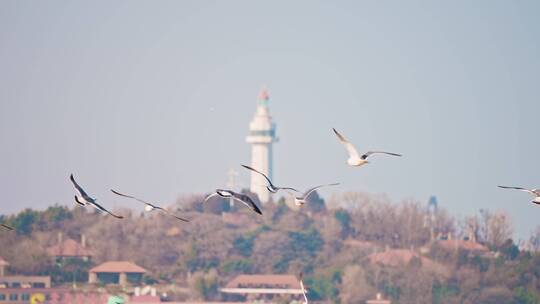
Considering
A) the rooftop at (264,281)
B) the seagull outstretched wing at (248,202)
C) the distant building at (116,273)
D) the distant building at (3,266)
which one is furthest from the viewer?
the rooftop at (264,281)

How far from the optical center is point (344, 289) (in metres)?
124

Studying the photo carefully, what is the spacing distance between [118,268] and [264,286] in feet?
39.0

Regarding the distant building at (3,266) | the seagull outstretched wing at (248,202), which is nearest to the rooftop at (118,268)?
the distant building at (3,266)

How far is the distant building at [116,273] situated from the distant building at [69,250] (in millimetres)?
1761

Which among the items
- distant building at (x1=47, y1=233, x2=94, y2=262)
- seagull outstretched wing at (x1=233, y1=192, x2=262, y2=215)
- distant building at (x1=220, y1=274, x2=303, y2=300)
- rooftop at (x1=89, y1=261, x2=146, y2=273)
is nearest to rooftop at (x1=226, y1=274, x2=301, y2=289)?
distant building at (x1=220, y1=274, x2=303, y2=300)

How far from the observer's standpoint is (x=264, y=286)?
130375 mm

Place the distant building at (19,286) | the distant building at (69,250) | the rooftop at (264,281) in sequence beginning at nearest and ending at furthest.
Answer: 1. the distant building at (19,286)
2. the distant building at (69,250)
3. the rooftop at (264,281)

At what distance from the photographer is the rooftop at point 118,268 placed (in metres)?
124

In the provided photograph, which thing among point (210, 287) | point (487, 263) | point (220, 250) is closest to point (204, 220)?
point (220, 250)

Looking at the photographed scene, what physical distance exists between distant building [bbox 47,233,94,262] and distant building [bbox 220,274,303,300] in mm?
9774

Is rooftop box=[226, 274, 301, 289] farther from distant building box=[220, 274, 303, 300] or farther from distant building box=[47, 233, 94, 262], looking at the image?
distant building box=[47, 233, 94, 262]

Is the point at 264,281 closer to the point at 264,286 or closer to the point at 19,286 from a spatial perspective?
the point at 264,286

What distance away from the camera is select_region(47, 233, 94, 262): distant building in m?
→ 122

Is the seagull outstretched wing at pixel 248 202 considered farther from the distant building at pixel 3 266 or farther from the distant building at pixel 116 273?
the distant building at pixel 116 273
